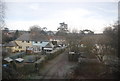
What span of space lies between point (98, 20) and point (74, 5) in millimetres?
886

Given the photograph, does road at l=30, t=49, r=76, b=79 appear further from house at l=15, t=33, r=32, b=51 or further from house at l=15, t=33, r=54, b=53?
house at l=15, t=33, r=32, b=51

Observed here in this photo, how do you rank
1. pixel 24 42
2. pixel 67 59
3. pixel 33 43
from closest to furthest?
1. pixel 67 59
2. pixel 33 43
3. pixel 24 42

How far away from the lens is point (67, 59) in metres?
6.37

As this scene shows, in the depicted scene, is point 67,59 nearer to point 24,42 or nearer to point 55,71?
point 55,71

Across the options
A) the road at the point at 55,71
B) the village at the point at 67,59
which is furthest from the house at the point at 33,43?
the road at the point at 55,71

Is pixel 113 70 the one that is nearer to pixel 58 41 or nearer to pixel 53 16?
pixel 53 16

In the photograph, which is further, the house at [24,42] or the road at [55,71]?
the house at [24,42]

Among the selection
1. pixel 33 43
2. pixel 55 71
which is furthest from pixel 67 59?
pixel 33 43

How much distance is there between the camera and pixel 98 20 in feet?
12.6

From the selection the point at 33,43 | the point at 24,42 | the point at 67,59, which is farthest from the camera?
the point at 24,42

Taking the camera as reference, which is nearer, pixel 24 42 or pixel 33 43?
pixel 33 43

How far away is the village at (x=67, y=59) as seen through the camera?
131 inches

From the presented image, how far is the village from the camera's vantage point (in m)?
3.33

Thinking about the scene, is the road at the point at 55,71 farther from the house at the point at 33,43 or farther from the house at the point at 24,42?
the house at the point at 24,42
